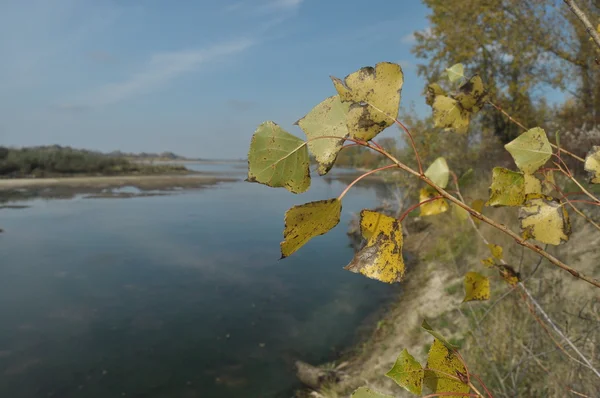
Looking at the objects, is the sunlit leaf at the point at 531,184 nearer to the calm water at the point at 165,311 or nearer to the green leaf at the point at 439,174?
the green leaf at the point at 439,174

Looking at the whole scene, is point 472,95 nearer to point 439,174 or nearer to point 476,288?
point 439,174

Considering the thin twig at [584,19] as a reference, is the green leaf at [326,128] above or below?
below

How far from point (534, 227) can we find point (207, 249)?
8539 mm

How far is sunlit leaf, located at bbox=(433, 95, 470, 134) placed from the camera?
2.23 feet

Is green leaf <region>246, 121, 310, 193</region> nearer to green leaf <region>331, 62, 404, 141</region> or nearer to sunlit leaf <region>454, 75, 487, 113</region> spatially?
green leaf <region>331, 62, 404, 141</region>

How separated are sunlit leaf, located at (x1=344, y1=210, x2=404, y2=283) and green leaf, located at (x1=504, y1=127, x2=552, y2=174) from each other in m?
0.26

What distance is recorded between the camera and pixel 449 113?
68 centimetres

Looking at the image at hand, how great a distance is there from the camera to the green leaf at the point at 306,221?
35 centimetres

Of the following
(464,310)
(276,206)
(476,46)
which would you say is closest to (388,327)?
(464,310)

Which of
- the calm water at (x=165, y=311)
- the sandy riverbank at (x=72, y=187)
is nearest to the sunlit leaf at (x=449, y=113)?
the calm water at (x=165, y=311)

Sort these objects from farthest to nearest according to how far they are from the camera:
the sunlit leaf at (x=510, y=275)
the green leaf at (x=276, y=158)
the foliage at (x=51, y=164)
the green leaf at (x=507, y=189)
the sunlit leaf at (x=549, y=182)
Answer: the foliage at (x=51, y=164) → the sunlit leaf at (x=510, y=275) → the sunlit leaf at (x=549, y=182) → the green leaf at (x=507, y=189) → the green leaf at (x=276, y=158)

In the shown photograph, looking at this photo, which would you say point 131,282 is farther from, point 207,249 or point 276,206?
point 276,206

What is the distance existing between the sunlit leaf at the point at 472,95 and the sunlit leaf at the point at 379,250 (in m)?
0.39

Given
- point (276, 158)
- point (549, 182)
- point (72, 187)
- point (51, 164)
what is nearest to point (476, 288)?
point (549, 182)
